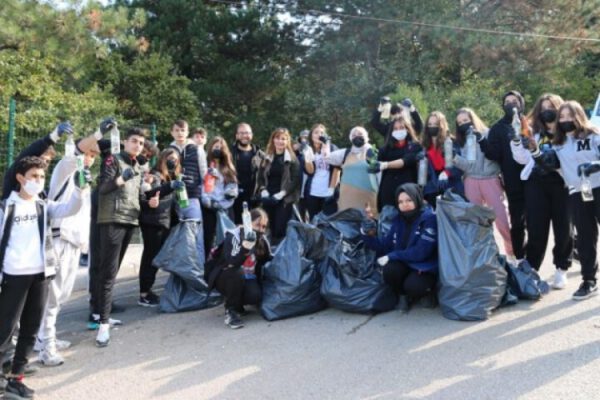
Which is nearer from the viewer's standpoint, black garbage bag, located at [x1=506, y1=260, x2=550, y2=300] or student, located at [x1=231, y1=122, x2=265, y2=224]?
black garbage bag, located at [x1=506, y1=260, x2=550, y2=300]

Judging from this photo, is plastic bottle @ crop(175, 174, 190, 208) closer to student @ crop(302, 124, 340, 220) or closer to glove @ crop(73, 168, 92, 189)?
glove @ crop(73, 168, 92, 189)

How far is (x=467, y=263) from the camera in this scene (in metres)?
4.50

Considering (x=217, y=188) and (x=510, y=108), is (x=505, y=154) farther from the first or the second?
(x=217, y=188)

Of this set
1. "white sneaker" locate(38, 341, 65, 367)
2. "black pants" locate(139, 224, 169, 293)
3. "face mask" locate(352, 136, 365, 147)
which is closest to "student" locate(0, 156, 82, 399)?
"white sneaker" locate(38, 341, 65, 367)

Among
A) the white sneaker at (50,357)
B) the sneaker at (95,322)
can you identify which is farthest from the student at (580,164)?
the white sneaker at (50,357)

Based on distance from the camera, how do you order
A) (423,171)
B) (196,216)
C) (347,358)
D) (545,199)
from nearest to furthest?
1. (347,358)
2. (545,199)
3. (423,171)
4. (196,216)

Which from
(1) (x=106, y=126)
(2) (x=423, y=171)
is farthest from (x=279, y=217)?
(1) (x=106, y=126)

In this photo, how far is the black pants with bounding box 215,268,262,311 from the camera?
15.9ft

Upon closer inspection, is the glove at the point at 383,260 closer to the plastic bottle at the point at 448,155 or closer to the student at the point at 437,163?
the student at the point at 437,163

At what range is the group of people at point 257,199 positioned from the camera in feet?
12.1

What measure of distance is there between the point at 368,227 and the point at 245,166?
6.79 ft

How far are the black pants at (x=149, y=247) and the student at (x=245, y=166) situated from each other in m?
1.05

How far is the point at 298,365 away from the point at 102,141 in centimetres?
263

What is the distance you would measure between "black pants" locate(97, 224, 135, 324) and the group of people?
11mm
